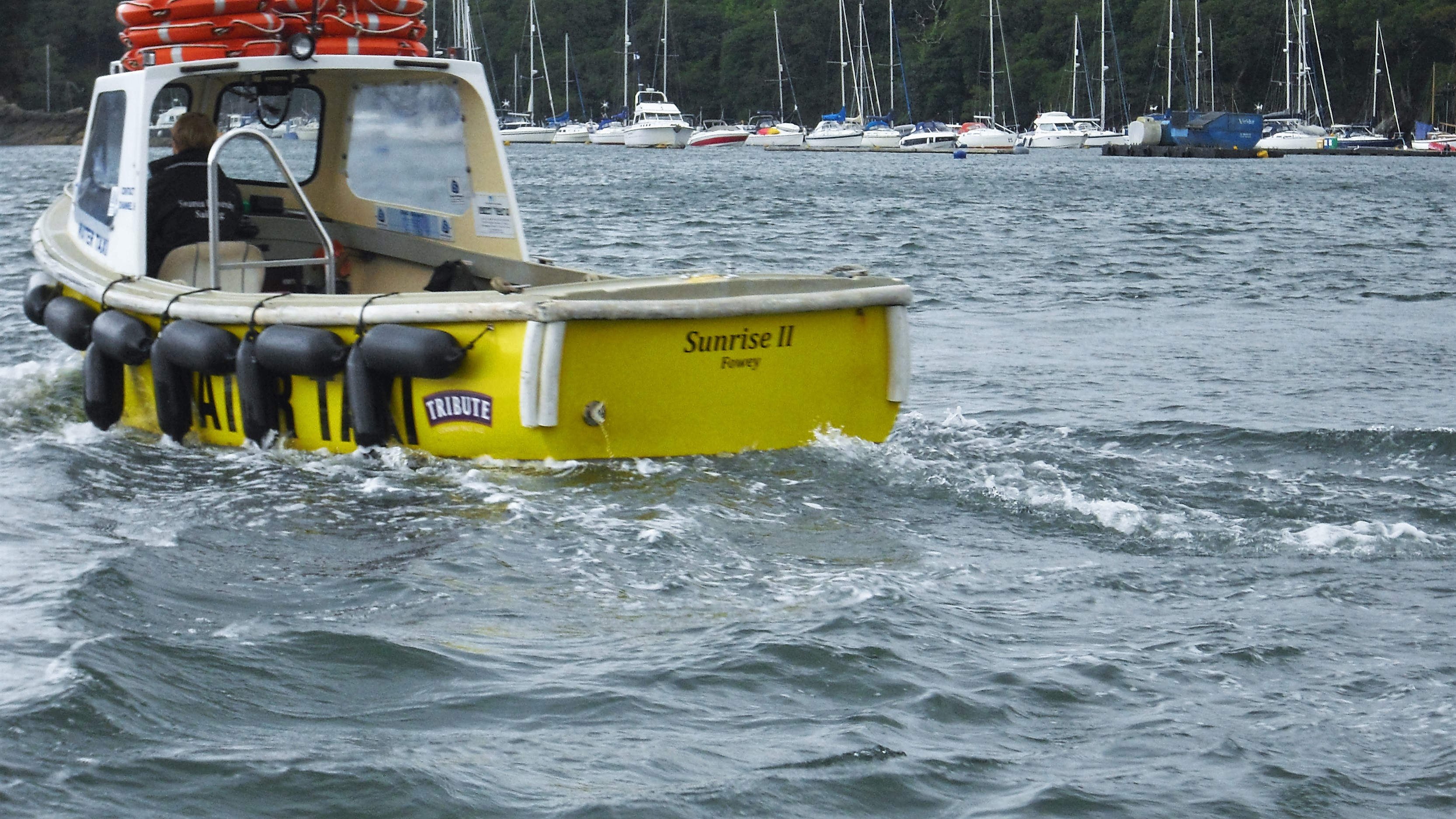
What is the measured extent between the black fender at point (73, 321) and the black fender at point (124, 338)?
0.34 metres

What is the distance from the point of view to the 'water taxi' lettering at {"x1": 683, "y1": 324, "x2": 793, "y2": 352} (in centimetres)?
704

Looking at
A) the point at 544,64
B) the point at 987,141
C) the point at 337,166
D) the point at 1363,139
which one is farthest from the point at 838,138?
the point at 337,166

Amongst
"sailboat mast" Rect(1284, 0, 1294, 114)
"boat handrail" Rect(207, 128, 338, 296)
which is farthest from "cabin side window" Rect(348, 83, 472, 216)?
"sailboat mast" Rect(1284, 0, 1294, 114)

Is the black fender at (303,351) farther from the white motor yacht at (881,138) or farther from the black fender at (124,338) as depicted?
the white motor yacht at (881,138)

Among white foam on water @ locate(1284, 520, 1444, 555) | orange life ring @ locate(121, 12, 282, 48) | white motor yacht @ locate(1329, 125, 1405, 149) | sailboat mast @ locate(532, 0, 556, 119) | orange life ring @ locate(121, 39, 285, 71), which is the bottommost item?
white foam on water @ locate(1284, 520, 1444, 555)

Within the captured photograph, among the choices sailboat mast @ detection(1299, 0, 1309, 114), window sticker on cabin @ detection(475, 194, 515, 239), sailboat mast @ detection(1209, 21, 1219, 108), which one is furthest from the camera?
sailboat mast @ detection(1209, 21, 1219, 108)

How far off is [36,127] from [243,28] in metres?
92.9

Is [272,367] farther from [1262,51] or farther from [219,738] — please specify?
[1262,51]

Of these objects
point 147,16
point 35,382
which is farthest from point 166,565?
point 35,382

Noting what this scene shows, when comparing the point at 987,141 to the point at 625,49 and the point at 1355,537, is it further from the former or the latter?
the point at 1355,537

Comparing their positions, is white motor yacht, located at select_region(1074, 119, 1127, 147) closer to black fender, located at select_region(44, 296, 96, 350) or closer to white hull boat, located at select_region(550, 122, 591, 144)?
white hull boat, located at select_region(550, 122, 591, 144)

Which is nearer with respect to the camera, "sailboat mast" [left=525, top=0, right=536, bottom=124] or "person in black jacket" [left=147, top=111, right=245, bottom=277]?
"person in black jacket" [left=147, top=111, right=245, bottom=277]

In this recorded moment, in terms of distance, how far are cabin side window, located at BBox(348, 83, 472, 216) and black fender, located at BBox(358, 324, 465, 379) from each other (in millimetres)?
2386

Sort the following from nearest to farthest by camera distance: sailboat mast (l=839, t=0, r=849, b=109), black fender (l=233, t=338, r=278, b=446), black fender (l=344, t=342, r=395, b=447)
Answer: black fender (l=344, t=342, r=395, b=447), black fender (l=233, t=338, r=278, b=446), sailboat mast (l=839, t=0, r=849, b=109)
